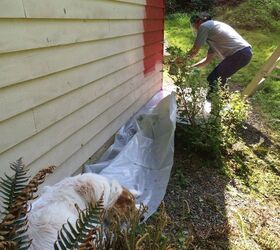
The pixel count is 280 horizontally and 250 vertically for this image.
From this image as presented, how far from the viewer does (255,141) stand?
4562 millimetres

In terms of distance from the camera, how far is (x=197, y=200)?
10.3ft

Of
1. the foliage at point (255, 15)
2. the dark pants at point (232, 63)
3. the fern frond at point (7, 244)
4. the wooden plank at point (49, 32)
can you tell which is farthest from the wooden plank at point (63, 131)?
the foliage at point (255, 15)

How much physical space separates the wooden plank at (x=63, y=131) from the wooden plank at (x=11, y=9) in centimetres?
80

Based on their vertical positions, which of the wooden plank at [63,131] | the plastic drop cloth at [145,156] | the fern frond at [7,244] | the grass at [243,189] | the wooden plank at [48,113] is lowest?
the grass at [243,189]

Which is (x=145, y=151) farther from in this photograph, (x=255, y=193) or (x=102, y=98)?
(x=255, y=193)

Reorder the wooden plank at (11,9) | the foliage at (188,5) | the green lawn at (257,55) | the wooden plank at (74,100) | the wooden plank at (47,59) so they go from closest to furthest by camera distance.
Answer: the wooden plank at (11,9)
the wooden plank at (47,59)
the wooden plank at (74,100)
the green lawn at (257,55)
the foliage at (188,5)

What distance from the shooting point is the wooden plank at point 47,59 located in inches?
78.2

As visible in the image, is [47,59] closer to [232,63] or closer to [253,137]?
[253,137]

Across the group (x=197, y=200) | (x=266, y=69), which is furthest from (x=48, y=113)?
(x=266, y=69)

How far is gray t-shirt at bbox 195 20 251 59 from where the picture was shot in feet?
16.2

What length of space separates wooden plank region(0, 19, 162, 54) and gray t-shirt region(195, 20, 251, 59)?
165 cm

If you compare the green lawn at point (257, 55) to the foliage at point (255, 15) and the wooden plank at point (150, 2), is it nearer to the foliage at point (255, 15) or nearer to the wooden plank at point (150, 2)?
the foliage at point (255, 15)

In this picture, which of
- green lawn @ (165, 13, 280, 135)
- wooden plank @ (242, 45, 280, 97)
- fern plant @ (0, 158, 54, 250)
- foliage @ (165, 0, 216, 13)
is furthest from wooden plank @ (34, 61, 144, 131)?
foliage @ (165, 0, 216, 13)

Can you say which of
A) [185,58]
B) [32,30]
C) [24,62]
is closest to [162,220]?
[24,62]
